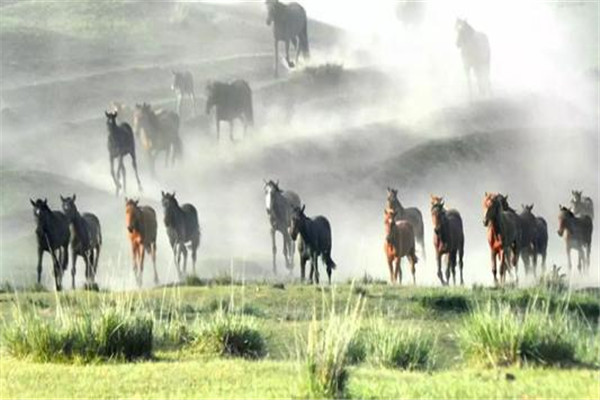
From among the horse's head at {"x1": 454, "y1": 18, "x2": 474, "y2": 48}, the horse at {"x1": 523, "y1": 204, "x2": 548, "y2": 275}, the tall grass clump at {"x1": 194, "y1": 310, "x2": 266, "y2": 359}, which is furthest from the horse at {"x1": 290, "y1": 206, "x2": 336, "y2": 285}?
the horse's head at {"x1": 454, "y1": 18, "x2": 474, "y2": 48}

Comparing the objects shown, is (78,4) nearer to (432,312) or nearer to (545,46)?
(545,46)

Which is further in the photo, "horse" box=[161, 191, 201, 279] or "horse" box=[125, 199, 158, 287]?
"horse" box=[161, 191, 201, 279]

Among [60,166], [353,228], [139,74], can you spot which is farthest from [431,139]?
[139,74]

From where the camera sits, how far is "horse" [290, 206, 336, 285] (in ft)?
118

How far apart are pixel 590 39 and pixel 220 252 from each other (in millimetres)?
70789

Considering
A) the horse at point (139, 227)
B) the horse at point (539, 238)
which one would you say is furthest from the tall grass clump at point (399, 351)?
the horse at point (539, 238)

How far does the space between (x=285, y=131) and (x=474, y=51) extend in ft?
46.9

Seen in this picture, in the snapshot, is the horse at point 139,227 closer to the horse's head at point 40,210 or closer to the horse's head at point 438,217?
the horse's head at point 40,210

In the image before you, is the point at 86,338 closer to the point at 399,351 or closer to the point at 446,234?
the point at 399,351

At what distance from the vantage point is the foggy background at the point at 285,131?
171ft

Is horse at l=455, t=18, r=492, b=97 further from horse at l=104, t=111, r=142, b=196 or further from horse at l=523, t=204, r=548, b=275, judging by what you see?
horse at l=523, t=204, r=548, b=275

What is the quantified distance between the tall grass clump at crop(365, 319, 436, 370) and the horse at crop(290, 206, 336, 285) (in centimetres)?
1594

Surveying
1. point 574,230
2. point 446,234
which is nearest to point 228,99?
point 574,230

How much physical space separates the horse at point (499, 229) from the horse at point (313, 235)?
14.8ft
